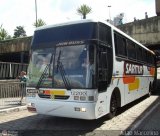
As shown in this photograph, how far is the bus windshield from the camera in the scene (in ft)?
30.5

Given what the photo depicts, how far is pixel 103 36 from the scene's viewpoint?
33.3 feet

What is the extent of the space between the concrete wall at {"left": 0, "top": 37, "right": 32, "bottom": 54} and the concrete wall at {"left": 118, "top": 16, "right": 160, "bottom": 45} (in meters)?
12.4

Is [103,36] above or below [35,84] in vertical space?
above

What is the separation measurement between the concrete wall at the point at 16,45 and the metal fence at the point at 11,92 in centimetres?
1901

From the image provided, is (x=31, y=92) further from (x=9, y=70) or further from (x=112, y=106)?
(x=9, y=70)

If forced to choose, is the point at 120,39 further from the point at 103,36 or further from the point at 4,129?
the point at 4,129

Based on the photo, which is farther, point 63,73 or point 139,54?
point 139,54

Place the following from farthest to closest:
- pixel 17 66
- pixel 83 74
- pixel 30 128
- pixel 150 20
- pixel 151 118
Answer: pixel 150 20
pixel 17 66
pixel 151 118
pixel 30 128
pixel 83 74

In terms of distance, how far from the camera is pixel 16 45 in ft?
123

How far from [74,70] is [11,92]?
7817 millimetres

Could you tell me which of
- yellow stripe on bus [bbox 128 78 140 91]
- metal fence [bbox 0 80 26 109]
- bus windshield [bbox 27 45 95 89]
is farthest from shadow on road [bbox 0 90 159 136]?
metal fence [bbox 0 80 26 109]

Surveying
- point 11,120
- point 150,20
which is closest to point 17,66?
point 150,20

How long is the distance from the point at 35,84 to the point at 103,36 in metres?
2.55

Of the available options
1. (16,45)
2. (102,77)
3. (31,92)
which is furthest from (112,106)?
(16,45)
